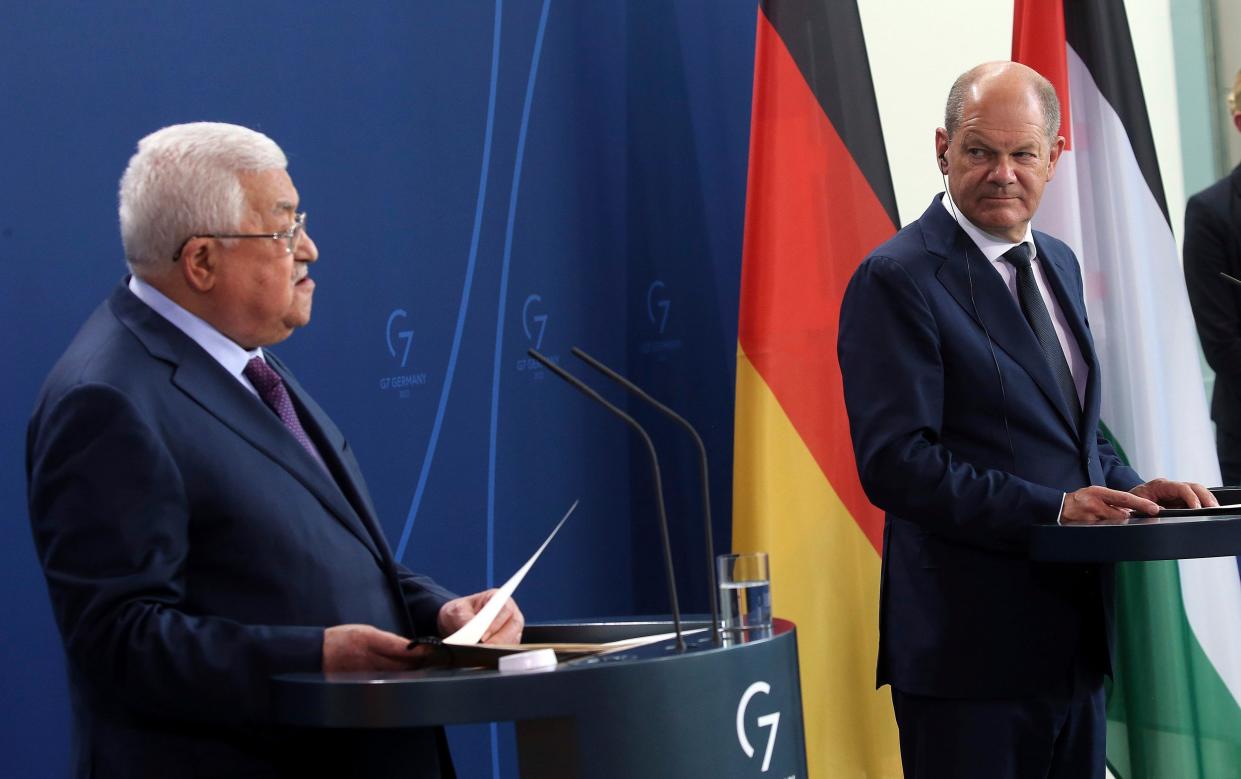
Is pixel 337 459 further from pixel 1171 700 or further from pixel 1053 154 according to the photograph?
pixel 1171 700

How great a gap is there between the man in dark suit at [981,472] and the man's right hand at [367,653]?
3.18ft

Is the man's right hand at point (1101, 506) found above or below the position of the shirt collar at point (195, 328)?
below

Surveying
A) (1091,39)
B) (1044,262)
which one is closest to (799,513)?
(1044,262)

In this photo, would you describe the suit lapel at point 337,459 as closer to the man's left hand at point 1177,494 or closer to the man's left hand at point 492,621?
the man's left hand at point 492,621

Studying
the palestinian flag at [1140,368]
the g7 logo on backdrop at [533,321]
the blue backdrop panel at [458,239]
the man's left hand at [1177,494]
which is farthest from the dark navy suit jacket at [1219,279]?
the g7 logo on backdrop at [533,321]

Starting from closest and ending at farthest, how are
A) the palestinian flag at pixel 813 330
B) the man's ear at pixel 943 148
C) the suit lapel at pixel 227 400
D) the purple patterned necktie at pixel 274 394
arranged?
the suit lapel at pixel 227 400 < the purple patterned necktie at pixel 274 394 < the man's ear at pixel 943 148 < the palestinian flag at pixel 813 330

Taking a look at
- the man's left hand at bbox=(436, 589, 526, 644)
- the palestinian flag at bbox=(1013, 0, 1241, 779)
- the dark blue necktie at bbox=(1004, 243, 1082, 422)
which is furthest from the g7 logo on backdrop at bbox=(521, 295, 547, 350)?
the man's left hand at bbox=(436, 589, 526, 644)

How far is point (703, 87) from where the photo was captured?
13.5 feet

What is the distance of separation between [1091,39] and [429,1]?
1.58m

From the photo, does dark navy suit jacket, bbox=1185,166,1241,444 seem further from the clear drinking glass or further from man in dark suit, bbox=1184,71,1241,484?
the clear drinking glass

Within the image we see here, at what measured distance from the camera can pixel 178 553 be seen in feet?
5.71

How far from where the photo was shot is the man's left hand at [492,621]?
1857 mm

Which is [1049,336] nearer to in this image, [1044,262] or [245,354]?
[1044,262]

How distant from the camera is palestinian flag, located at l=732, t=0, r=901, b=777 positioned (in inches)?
138
